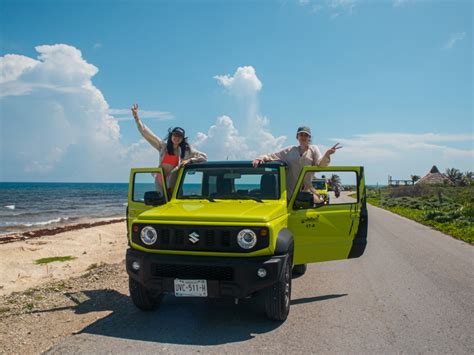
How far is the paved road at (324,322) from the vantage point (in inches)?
165

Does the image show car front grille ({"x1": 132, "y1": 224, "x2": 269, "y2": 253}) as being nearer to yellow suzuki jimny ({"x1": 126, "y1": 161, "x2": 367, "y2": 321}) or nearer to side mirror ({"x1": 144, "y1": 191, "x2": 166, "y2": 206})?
yellow suzuki jimny ({"x1": 126, "y1": 161, "x2": 367, "y2": 321})

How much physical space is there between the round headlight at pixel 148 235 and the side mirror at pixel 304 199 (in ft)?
6.20

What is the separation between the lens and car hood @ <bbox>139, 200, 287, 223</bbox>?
4645mm

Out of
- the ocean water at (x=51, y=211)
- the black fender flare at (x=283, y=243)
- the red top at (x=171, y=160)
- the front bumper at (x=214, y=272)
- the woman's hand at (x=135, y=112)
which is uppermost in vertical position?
the woman's hand at (x=135, y=112)

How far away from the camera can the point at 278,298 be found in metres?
4.71

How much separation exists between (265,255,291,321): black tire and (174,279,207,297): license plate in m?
0.73

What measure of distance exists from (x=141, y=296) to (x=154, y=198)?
4.74 ft

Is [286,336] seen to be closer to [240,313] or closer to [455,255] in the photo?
[240,313]

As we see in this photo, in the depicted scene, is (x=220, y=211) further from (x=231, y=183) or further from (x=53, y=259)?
(x=53, y=259)

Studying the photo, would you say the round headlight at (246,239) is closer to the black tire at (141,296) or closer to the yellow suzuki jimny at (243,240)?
the yellow suzuki jimny at (243,240)

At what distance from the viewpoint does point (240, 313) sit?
17.5 feet

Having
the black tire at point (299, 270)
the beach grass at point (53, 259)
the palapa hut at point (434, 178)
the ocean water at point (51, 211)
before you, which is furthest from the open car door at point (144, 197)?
the palapa hut at point (434, 178)

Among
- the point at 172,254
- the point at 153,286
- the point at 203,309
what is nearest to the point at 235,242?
the point at 172,254

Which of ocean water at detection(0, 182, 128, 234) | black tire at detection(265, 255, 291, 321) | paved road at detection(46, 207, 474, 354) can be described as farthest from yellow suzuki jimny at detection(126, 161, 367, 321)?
ocean water at detection(0, 182, 128, 234)
